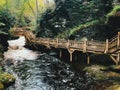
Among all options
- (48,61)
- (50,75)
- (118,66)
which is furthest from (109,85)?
(48,61)

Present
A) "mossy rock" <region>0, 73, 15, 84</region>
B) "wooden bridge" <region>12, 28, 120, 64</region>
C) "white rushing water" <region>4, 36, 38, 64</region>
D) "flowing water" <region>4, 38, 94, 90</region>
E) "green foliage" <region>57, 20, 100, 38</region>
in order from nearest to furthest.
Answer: "mossy rock" <region>0, 73, 15, 84</region>
"flowing water" <region>4, 38, 94, 90</region>
"wooden bridge" <region>12, 28, 120, 64</region>
"white rushing water" <region>4, 36, 38, 64</region>
"green foliage" <region>57, 20, 100, 38</region>

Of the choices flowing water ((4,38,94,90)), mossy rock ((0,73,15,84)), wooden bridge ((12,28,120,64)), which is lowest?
flowing water ((4,38,94,90))

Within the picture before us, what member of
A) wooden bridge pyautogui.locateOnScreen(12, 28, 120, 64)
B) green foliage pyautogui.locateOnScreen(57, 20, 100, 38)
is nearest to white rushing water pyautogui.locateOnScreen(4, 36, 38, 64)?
wooden bridge pyautogui.locateOnScreen(12, 28, 120, 64)

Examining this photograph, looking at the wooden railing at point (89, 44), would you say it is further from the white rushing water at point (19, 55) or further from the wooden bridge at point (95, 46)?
the white rushing water at point (19, 55)

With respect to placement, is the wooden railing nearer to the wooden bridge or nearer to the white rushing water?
the wooden bridge

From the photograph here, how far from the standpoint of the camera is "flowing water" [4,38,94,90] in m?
18.9

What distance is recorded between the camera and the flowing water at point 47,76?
745 inches

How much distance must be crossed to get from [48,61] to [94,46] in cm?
780

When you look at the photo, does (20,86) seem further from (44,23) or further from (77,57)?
(44,23)

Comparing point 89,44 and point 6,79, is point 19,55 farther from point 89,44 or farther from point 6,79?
point 6,79

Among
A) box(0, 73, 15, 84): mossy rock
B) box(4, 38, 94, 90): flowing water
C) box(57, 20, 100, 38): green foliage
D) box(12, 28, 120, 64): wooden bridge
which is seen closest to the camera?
box(0, 73, 15, 84): mossy rock

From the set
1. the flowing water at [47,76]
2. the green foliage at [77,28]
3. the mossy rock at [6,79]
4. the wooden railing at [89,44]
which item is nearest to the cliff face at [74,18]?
the green foliage at [77,28]

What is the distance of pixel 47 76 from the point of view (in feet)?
73.1

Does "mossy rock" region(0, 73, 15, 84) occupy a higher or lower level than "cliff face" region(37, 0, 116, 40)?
lower
